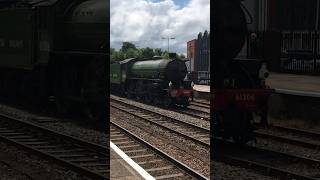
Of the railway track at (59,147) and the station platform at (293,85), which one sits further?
the railway track at (59,147)

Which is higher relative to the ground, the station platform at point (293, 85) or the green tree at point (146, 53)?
the green tree at point (146, 53)

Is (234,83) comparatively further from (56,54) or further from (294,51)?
(56,54)

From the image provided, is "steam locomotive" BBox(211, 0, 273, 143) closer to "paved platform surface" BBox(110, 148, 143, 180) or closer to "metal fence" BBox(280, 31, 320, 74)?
"metal fence" BBox(280, 31, 320, 74)

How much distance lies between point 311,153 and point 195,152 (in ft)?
1.55

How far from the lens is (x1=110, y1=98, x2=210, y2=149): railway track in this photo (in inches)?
50.8

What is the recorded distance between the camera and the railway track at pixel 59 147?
1.85 m

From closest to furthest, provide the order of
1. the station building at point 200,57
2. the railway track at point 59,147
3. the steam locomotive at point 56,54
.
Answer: the station building at point 200,57
the steam locomotive at point 56,54
the railway track at point 59,147

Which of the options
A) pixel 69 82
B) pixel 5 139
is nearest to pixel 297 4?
pixel 69 82

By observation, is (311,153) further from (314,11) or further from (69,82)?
(69,82)

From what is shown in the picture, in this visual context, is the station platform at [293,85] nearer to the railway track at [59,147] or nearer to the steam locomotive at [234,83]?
the steam locomotive at [234,83]

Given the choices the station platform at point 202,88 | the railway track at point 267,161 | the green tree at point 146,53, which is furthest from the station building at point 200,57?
the railway track at point 267,161

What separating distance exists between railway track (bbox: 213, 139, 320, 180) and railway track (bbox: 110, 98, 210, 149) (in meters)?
0.07

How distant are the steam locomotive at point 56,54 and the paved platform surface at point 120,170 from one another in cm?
28

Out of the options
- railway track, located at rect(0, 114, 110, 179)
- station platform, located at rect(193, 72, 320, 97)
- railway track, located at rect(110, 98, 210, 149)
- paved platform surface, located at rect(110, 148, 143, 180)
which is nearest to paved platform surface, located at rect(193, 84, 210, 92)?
station platform, located at rect(193, 72, 320, 97)
